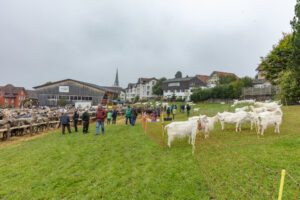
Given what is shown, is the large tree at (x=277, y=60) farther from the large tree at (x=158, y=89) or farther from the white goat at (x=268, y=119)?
the large tree at (x=158, y=89)

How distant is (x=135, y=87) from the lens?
303 ft

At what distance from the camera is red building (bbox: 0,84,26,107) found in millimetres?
61062

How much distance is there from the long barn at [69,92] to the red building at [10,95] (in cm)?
3038

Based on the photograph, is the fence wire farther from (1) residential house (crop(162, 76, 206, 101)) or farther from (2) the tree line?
(1) residential house (crop(162, 76, 206, 101))

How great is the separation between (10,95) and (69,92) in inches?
1619

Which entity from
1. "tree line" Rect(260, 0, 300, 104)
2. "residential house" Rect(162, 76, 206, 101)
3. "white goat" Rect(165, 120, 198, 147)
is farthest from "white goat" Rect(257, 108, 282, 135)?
"residential house" Rect(162, 76, 206, 101)

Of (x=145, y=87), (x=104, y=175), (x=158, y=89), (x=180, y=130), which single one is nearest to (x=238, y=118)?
(x=180, y=130)

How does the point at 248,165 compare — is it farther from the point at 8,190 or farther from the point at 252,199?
the point at 8,190

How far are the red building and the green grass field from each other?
72.4 meters

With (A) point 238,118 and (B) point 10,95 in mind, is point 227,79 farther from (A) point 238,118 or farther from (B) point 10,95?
(B) point 10,95

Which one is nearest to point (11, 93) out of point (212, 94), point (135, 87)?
point (135, 87)

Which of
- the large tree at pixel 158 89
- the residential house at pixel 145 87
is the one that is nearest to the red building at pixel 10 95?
the residential house at pixel 145 87

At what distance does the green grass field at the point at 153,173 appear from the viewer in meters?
3.97

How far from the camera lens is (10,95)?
62500 mm
